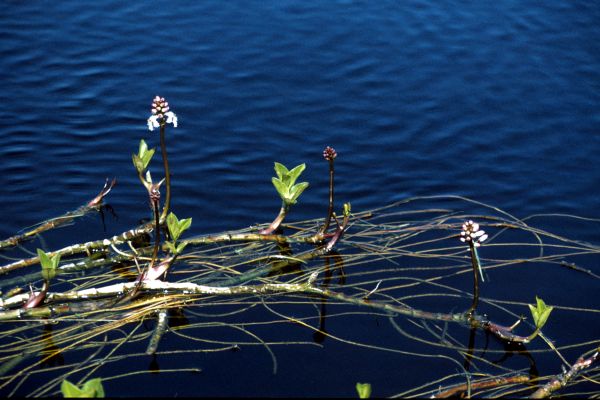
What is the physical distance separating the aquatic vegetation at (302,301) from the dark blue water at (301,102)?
1.54ft

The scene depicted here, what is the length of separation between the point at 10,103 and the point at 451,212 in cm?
453

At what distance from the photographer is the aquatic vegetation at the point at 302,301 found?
205 inches

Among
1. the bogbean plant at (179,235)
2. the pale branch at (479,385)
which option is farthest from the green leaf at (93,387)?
the pale branch at (479,385)

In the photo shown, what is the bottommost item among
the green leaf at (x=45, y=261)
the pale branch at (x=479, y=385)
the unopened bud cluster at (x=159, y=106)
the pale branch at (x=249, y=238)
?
the pale branch at (x=479, y=385)

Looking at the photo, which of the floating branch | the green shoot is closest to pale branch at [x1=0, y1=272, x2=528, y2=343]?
the green shoot

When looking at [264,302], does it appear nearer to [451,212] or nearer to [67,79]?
[451,212]

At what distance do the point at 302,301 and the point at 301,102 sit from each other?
3.24 metres

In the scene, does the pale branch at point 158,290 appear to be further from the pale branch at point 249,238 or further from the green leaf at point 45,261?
the pale branch at point 249,238

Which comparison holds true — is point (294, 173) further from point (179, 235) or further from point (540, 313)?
point (540, 313)

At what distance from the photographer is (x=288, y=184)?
616 centimetres

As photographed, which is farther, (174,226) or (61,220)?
(61,220)

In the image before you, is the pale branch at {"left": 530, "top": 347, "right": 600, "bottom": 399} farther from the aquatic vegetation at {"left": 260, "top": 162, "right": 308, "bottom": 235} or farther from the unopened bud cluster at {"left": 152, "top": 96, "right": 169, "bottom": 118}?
the unopened bud cluster at {"left": 152, "top": 96, "right": 169, "bottom": 118}

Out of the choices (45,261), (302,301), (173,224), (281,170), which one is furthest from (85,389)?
(281,170)

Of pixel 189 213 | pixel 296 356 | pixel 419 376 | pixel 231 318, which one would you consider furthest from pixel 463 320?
pixel 189 213
